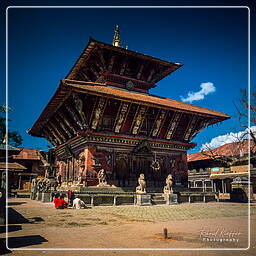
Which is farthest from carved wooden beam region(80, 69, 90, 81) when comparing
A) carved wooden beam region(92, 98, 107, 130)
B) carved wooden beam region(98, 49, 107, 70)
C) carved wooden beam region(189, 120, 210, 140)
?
carved wooden beam region(189, 120, 210, 140)

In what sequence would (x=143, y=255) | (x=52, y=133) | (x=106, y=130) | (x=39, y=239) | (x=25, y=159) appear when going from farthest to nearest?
(x=25, y=159) → (x=52, y=133) → (x=106, y=130) → (x=39, y=239) → (x=143, y=255)

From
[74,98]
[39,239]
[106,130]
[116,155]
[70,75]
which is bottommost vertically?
[39,239]

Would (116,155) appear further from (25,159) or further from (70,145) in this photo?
(25,159)

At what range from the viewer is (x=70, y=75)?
23672 mm

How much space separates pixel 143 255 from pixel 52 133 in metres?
22.2

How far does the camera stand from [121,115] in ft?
60.7

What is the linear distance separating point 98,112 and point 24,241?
12700 mm

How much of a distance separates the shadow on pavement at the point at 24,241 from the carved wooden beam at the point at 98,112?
12.2 meters

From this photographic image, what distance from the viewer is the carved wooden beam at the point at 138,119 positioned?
1909 centimetres

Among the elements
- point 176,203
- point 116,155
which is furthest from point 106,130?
point 176,203

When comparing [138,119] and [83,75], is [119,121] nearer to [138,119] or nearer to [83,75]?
[138,119]

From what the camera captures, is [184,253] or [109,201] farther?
[109,201]

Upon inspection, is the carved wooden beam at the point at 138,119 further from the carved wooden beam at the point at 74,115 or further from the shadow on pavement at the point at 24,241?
the shadow on pavement at the point at 24,241

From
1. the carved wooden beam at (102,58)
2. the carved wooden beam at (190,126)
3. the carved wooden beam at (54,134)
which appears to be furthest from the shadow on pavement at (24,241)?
the carved wooden beam at (54,134)
